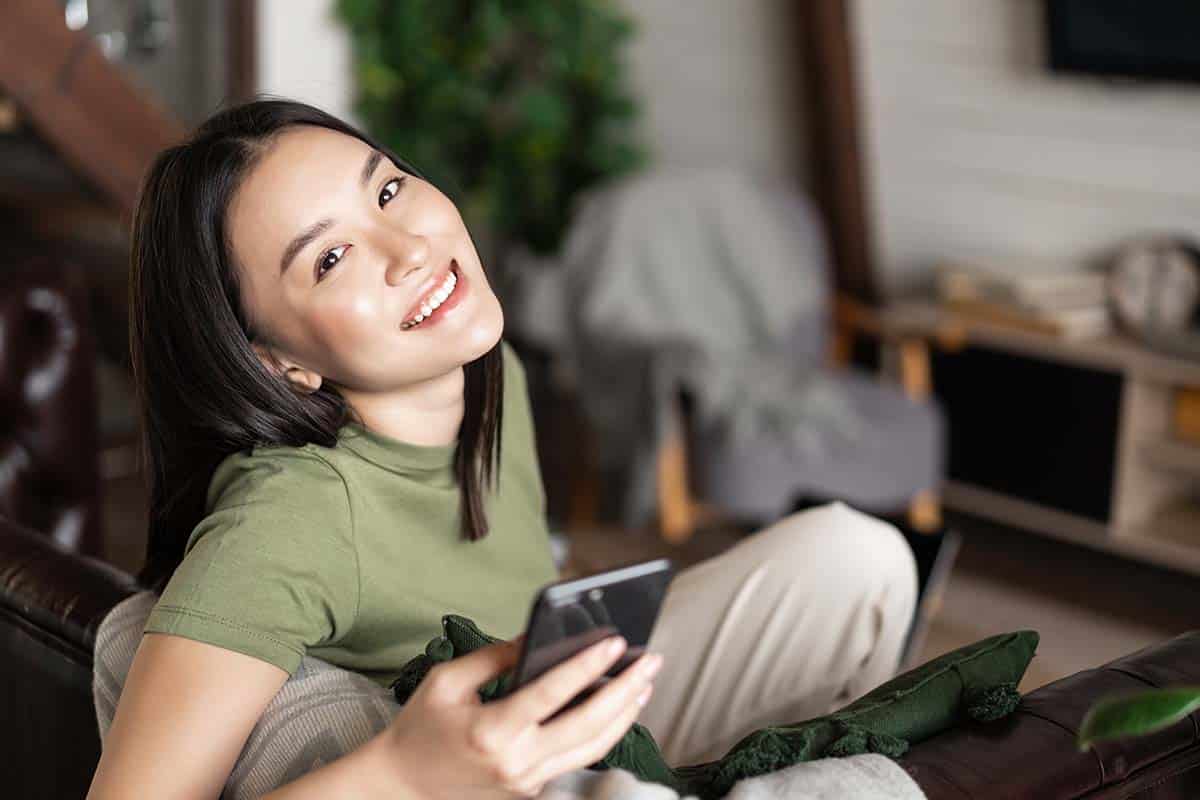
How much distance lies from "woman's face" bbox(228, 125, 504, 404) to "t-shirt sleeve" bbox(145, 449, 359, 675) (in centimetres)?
11

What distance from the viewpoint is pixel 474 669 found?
2.98 feet

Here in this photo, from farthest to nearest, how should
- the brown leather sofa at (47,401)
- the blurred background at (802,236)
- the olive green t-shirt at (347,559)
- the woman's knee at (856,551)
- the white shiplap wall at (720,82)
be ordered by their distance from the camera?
the white shiplap wall at (720,82) → the blurred background at (802,236) → the brown leather sofa at (47,401) → the woman's knee at (856,551) → the olive green t-shirt at (347,559)

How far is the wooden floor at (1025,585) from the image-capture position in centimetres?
306

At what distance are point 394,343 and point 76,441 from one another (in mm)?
1207

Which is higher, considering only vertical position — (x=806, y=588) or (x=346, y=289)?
(x=346, y=289)

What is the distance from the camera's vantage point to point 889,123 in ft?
12.3

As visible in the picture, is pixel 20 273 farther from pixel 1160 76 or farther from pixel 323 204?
pixel 1160 76

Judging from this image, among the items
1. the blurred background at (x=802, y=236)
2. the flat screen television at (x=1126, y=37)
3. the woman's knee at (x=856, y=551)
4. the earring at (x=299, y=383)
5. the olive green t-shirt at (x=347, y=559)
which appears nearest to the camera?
the olive green t-shirt at (x=347, y=559)

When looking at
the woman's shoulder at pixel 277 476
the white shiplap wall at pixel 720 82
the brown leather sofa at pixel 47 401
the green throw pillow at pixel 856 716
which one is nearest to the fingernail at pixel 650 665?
the green throw pillow at pixel 856 716

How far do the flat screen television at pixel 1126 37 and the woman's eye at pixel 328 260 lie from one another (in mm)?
2359

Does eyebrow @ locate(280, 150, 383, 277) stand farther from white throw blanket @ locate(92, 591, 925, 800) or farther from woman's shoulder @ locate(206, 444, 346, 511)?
white throw blanket @ locate(92, 591, 925, 800)

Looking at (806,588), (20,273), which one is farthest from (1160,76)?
(20,273)

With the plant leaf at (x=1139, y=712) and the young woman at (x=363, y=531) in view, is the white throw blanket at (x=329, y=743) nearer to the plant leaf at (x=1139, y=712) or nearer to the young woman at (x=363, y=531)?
the young woman at (x=363, y=531)

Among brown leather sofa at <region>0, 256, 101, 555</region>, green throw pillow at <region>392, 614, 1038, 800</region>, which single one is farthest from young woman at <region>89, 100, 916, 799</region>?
brown leather sofa at <region>0, 256, 101, 555</region>
